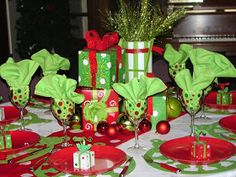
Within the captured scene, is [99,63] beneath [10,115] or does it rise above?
above

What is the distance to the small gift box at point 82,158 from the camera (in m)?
1.37

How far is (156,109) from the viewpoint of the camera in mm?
1811

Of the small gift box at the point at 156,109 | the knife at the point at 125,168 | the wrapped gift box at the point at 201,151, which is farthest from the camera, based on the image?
the small gift box at the point at 156,109

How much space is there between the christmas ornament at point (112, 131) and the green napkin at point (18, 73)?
36cm

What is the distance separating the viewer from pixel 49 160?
1.42 metres

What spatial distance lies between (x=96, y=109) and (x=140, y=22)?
0.36m

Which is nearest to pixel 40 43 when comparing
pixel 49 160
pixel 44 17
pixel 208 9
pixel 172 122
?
pixel 44 17

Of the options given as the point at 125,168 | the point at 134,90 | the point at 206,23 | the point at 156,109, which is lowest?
the point at 125,168

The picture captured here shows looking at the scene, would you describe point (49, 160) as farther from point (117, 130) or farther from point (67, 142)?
point (117, 130)

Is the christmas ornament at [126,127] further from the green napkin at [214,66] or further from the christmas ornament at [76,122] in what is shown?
the green napkin at [214,66]

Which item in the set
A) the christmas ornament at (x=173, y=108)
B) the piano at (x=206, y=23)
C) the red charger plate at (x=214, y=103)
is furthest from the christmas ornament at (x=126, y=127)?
the piano at (x=206, y=23)

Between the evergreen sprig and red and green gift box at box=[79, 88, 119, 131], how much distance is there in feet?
0.79

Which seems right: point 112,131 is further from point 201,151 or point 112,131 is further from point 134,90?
point 201,151

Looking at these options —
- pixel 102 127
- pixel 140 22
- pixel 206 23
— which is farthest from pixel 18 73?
pixel 206 23
